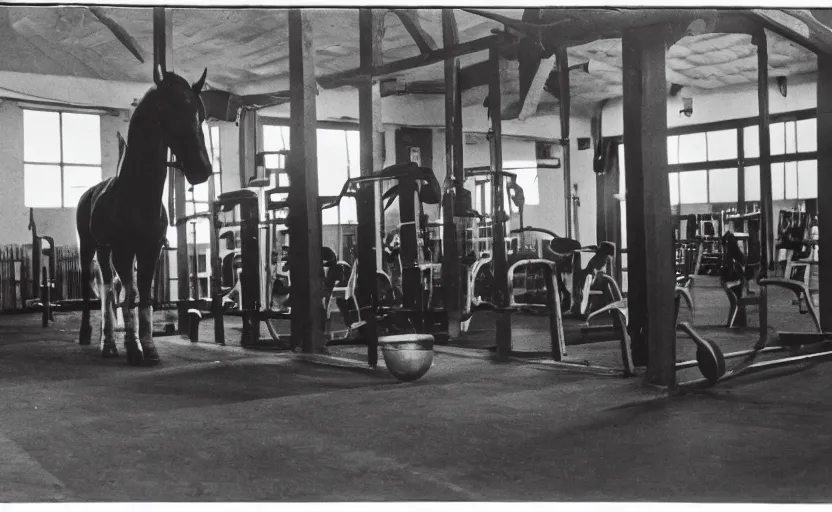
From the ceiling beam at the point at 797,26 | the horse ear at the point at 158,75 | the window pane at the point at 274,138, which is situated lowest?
the window pane at the point at 274,138

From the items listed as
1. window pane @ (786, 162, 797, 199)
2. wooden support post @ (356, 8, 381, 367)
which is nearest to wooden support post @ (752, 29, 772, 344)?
wooden support post @ (356, 8, 381, 367)

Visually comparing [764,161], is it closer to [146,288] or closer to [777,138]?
[146,288]

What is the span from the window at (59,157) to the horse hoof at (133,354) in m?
0.88

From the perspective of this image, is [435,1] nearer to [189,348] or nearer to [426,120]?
[426,120]

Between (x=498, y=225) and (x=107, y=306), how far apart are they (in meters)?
2.61

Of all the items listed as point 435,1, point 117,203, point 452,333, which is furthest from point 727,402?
point 117,203

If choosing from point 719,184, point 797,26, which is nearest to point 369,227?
point 797,26

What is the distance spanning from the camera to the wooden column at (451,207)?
595 cm

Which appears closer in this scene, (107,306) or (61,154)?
(61,154)

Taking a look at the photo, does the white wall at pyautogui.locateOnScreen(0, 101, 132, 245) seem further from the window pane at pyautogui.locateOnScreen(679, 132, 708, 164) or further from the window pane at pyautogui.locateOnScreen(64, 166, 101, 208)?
the window pane at pyautogui.locateOnScreen(679, 132, 708, 164)

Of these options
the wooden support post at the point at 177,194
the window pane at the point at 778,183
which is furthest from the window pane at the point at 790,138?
the wooden support post at the point at 177,194

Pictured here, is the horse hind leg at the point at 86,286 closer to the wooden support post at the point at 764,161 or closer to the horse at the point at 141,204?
the horse at the point at 141,204

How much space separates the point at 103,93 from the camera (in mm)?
4285

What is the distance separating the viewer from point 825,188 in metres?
5.45
